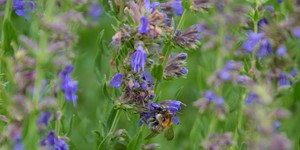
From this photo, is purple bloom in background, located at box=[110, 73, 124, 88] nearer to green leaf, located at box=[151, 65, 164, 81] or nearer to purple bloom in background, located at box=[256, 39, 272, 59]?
green leaf, located at box=[151, 65, 164, 81]

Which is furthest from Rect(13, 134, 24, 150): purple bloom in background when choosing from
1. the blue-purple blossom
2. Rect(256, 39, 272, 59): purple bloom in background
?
Rect(256, 39, 272, 59): purple bloom in background

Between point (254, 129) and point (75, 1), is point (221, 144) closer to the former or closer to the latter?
point (254, 129)

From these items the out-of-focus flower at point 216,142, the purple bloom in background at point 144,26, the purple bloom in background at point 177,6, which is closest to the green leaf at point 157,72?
the purple bloom in background at point 144,26

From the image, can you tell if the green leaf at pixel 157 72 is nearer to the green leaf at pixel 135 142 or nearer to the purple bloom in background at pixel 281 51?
the green leaf at pixel 135 142

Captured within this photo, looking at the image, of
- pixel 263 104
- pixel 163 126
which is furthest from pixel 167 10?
pixel 263 104

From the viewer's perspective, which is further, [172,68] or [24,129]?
[172,68]

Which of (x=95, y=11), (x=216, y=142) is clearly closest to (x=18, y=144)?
(x=216, y=142)
